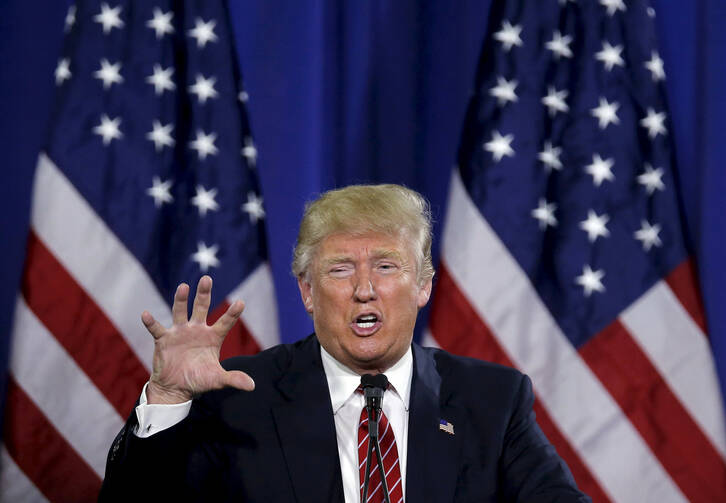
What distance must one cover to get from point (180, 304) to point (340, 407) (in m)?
0.51

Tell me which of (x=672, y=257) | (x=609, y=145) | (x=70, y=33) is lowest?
(x=672, y=257)

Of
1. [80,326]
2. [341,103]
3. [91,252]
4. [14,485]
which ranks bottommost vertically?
[14,485]

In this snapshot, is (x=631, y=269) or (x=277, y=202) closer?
(x=631, y=269)

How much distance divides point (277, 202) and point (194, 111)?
0.46 meters

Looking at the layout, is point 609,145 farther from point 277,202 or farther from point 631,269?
point 277,202

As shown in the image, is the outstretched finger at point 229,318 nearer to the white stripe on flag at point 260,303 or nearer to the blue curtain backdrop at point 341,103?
the white stripe on flag at point 260,303

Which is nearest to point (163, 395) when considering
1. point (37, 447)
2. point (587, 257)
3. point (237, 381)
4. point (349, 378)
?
point (237, 381)

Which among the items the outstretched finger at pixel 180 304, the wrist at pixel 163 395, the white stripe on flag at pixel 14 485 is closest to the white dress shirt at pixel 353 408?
the wrist at pixel 163 395

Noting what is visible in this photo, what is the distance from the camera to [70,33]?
2.78 m

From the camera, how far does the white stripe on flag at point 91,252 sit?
2740 millimetres

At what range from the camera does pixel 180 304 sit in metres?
1.71

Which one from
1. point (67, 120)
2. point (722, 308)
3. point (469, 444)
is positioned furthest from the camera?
point (722, 308)

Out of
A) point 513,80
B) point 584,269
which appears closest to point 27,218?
point 513,80

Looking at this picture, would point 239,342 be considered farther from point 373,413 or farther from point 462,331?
point 373,413
